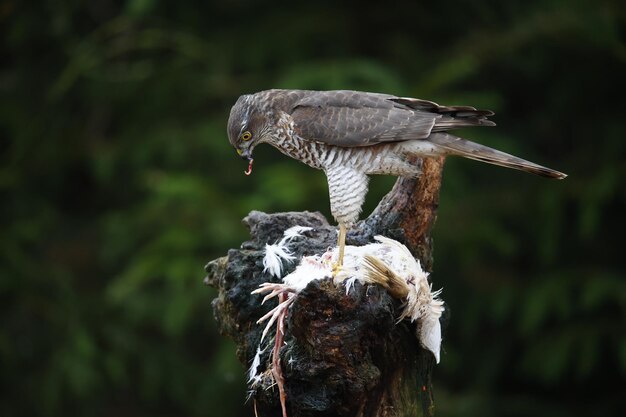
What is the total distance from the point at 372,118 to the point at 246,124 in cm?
60

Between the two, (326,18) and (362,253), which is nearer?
(362,253)

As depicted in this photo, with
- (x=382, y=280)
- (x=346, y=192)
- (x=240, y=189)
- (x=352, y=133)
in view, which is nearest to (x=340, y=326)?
(x=382, y=280)

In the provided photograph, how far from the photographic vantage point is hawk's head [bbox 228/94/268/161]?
14.7 ft

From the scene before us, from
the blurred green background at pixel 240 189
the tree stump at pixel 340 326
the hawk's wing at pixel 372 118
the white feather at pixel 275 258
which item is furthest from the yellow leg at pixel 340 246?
the blurred green background at pixel 240 189

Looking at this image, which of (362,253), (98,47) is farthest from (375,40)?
(362,253)

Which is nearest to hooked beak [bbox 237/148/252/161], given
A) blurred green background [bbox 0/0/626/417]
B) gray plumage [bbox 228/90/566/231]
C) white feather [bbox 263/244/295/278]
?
gray plumage [bbox 228/90/566/231]

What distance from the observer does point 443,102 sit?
7512 millimetres

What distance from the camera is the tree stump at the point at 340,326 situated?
3600mm

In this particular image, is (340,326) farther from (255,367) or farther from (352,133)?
Result: (352,133)

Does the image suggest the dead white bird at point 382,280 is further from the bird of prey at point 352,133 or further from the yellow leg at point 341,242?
the bird of prey at point 352,133

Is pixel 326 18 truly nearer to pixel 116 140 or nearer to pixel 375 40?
pixel 375 40

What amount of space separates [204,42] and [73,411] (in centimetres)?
381

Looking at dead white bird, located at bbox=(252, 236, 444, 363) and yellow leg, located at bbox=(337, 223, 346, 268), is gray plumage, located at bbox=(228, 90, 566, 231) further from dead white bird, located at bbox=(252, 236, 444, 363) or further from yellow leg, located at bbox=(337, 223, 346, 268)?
dead white bird, located at bbox=(252, 236, 444, 363)

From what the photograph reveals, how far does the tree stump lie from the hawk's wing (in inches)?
8.0
